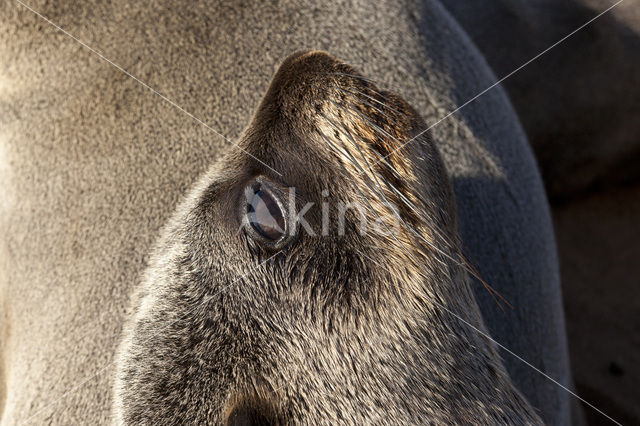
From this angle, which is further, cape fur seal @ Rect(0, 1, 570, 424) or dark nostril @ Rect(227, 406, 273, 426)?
cape fur seal @ Rect(0, 1, 570, 424)

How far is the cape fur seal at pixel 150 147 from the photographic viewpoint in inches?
41.1

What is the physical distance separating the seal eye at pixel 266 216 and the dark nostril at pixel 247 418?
191mm

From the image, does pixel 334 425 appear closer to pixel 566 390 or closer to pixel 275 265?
pixel 275 265

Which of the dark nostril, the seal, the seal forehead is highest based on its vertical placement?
the seal forehead

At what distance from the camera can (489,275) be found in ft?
3.59

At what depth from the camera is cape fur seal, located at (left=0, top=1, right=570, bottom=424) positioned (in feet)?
3.42

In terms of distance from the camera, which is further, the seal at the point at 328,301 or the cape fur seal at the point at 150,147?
the cape fur seal at the point at 150,147

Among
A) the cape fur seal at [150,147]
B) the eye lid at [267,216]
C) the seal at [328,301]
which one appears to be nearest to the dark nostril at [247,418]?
the seal at [328,301]

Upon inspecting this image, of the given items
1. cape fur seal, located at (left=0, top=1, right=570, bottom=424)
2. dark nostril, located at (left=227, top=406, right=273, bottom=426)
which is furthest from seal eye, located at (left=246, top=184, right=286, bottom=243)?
cape fur seal, located at (left=0, top=1, right=570, bottom=424)

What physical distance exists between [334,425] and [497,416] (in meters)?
0.19

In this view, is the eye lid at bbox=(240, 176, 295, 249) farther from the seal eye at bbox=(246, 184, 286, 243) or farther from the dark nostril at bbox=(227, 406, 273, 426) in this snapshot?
the dark nostril at bbox=(227, 406, 273, 426)

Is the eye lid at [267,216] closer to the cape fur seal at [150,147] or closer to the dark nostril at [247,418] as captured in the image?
the dark nostril at [247,418]

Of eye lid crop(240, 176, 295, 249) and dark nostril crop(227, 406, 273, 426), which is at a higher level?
eye lid crop(240, 176, 295, 249)

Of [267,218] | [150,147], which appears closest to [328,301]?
[267,218]
